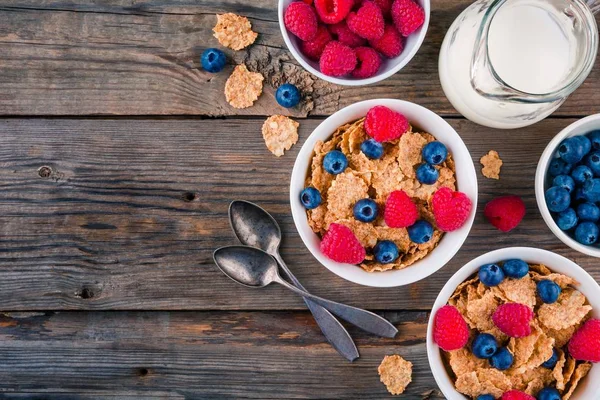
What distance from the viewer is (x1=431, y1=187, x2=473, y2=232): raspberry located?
2.97 ft

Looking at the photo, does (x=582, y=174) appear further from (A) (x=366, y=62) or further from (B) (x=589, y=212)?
(A) (x=366, y=62)

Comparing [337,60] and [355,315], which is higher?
[337,60]

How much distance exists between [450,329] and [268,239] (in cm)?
35

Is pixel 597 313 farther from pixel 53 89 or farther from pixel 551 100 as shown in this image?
pixel 53 89

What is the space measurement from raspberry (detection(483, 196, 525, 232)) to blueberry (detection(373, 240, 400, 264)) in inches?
8.0

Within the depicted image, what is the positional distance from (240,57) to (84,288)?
0.52 metres

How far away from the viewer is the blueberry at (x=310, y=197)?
3.10 ft

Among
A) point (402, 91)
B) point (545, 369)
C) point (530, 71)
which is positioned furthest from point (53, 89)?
point (545, 369)

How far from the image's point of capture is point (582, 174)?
0.96 meters

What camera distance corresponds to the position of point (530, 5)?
925mm

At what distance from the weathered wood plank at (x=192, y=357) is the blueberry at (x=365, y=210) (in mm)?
238

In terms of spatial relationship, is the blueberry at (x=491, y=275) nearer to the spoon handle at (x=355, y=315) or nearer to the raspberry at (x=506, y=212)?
the raspberry at (x=506, y=212)

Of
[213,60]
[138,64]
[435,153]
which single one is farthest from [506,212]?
[138,64]

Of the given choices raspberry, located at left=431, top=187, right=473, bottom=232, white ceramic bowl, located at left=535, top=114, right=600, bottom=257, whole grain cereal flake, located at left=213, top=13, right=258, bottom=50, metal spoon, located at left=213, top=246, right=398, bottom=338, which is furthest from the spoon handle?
whole grain cereal flake, located at left=213, top=13, right=258, bottom=50
